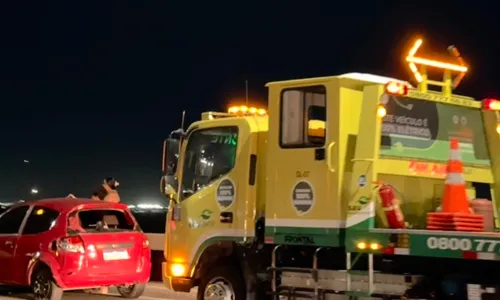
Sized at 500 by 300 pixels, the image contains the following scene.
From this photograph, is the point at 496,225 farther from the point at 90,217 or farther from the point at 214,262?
the point at 90,217

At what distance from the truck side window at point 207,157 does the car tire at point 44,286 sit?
2572 mm

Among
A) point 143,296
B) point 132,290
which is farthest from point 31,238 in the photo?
point 143,296

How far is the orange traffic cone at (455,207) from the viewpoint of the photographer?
839cm

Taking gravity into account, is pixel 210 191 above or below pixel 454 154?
below

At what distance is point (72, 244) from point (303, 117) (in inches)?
169

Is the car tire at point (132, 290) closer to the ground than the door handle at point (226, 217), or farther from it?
closer to the ground

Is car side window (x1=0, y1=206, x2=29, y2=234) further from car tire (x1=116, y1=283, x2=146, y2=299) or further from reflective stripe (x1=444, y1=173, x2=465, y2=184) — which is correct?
reflective stripe (x1=444, y1=173, x2=465, y2=184)

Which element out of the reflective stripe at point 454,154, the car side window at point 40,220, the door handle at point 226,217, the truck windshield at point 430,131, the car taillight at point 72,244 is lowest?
the car taillight at point 72,244

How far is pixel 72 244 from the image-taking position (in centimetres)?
1219

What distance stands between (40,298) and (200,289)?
2919 millimetres

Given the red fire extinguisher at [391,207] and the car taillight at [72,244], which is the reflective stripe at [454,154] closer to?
the red fire extinguisher at [391,207]

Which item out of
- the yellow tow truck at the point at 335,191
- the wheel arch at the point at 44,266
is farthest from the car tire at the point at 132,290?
the yellow tow truck at the point at 335,191

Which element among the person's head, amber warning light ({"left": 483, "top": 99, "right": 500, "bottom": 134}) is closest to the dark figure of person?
the person's head

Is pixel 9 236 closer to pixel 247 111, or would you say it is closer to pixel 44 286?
pixel 44 286
